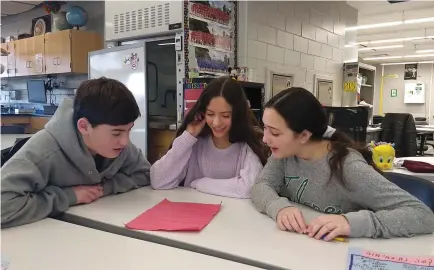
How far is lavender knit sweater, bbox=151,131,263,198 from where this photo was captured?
149 centimetres

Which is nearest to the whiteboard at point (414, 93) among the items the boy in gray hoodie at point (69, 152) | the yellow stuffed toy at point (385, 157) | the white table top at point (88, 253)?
the yellow stuffed toy at point (385, 157)

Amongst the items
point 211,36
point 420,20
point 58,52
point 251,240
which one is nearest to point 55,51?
point 58,52

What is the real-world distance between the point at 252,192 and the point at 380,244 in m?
0.50

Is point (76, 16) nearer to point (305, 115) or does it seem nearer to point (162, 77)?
point (162, 77)

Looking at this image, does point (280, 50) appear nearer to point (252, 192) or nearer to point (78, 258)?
point (252, 192)

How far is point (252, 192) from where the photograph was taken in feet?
4.42

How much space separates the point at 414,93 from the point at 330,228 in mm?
11038

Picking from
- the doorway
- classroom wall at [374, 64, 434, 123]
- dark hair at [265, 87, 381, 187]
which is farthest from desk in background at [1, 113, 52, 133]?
classroom wall at [374, 64, 434, 123]

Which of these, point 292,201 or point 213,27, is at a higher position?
point 213,27

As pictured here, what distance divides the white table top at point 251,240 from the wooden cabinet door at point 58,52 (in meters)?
4.16

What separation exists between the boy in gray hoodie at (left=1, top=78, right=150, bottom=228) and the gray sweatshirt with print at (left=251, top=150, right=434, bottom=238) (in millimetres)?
567

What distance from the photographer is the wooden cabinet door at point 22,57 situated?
5.74 meters

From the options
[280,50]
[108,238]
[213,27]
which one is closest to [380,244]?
[108,238]

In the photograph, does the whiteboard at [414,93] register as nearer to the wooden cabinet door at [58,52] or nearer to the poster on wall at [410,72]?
the poster on wall at [410,72]
